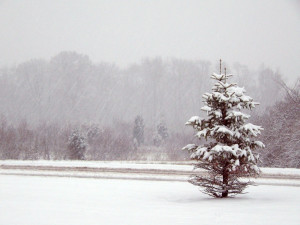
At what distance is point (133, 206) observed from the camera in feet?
36.7

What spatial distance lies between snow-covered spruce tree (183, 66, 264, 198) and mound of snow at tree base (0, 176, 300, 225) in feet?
2.55

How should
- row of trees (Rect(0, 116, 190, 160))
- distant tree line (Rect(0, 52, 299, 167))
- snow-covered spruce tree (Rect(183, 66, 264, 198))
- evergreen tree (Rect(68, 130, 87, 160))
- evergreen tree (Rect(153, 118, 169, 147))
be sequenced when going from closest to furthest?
snow-covered spruce tree (Rect(183, 66, 264, 198)) < evergreen tree (Rect(68, 130, 87, 160)) < row of trees (Rect(0, 116, 190, 160)) < evergreen tree (Rect(153, 118, 169, 147)) < distant tree line (Rect(0, 52, 299, 167))

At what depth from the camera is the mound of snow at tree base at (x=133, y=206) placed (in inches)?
350

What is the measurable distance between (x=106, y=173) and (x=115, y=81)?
6744 centimetres

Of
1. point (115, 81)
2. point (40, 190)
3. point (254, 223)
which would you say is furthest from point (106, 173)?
point (115, 81)

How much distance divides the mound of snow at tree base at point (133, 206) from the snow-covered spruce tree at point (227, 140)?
0.78 m

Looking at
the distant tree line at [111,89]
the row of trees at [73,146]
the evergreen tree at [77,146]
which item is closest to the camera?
the evergreen tree at [77,146]

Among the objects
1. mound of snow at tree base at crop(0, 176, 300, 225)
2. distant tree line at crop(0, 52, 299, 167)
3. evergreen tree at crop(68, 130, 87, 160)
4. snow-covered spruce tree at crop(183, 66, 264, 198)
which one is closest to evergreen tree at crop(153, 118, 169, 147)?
distant tree line at crop(0, 52, 299, 167)

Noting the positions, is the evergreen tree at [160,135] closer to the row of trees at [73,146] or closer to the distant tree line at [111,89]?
the row of trees at [73,146]

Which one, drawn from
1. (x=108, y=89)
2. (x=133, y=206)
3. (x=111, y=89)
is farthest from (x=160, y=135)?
(x=133, y=206)

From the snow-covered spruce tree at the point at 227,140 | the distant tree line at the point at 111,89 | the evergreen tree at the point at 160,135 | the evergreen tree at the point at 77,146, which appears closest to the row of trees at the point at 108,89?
the distant tree line at the point at 111,89

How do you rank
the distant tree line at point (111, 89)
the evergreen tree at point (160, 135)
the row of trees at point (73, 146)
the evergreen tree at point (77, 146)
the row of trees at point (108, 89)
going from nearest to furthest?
the evergreen tree at point (77, 146) < the row of trees at point (73, 146) < the evergreen tree at point (160, 135) < the distant tree line at point (111, 89) < the row of trees at point (108, 89)

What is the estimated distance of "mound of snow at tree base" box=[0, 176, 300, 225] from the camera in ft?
29.2

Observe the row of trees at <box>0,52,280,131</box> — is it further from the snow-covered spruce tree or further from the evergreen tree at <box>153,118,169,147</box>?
the snow-covered spruce tree
